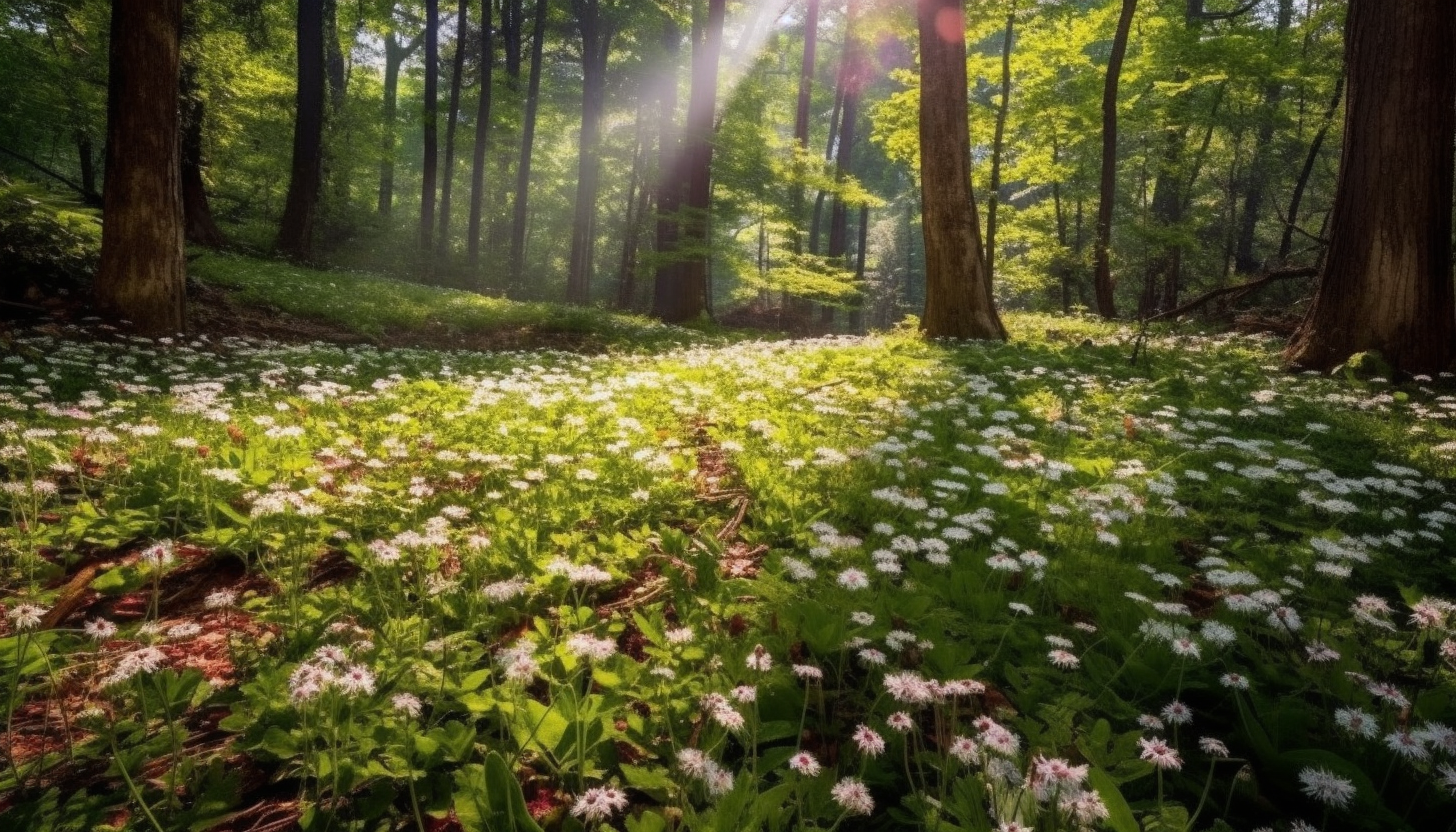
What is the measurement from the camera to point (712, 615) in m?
2.54

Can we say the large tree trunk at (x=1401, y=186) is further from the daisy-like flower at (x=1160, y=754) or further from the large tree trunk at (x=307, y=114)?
the large tree trunk at (x=307, y=114)

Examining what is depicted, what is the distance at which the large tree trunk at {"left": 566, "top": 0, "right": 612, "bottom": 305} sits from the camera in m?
28.6

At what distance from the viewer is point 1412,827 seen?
172 cm

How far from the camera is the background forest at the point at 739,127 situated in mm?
16188

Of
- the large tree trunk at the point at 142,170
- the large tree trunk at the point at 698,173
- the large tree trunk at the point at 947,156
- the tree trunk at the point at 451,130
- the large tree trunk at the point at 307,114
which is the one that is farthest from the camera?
the tree trunk at the point at 451,130

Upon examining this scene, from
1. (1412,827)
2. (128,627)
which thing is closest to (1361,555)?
(1412,827)

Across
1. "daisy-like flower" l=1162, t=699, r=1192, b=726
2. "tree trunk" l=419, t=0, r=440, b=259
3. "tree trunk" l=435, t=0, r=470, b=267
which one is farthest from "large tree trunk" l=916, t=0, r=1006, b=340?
"tree trunk" l=435, t=0, r=470, b=267

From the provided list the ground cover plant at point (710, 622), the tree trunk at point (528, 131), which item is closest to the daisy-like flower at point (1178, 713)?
the ground cover plant at point (710, 622)

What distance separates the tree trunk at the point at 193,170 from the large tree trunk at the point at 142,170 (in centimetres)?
674

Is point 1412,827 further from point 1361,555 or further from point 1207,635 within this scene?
point 1361,555

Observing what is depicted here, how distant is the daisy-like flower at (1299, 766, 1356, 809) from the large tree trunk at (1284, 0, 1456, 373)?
25.0ft

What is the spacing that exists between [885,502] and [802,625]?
4.77 ft

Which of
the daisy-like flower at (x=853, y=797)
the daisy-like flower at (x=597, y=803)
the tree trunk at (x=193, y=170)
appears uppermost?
the tree trunk at (x=193, y=170)

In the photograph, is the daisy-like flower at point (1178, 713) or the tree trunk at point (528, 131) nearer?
the daisy-like flower at point (1178, 713)
